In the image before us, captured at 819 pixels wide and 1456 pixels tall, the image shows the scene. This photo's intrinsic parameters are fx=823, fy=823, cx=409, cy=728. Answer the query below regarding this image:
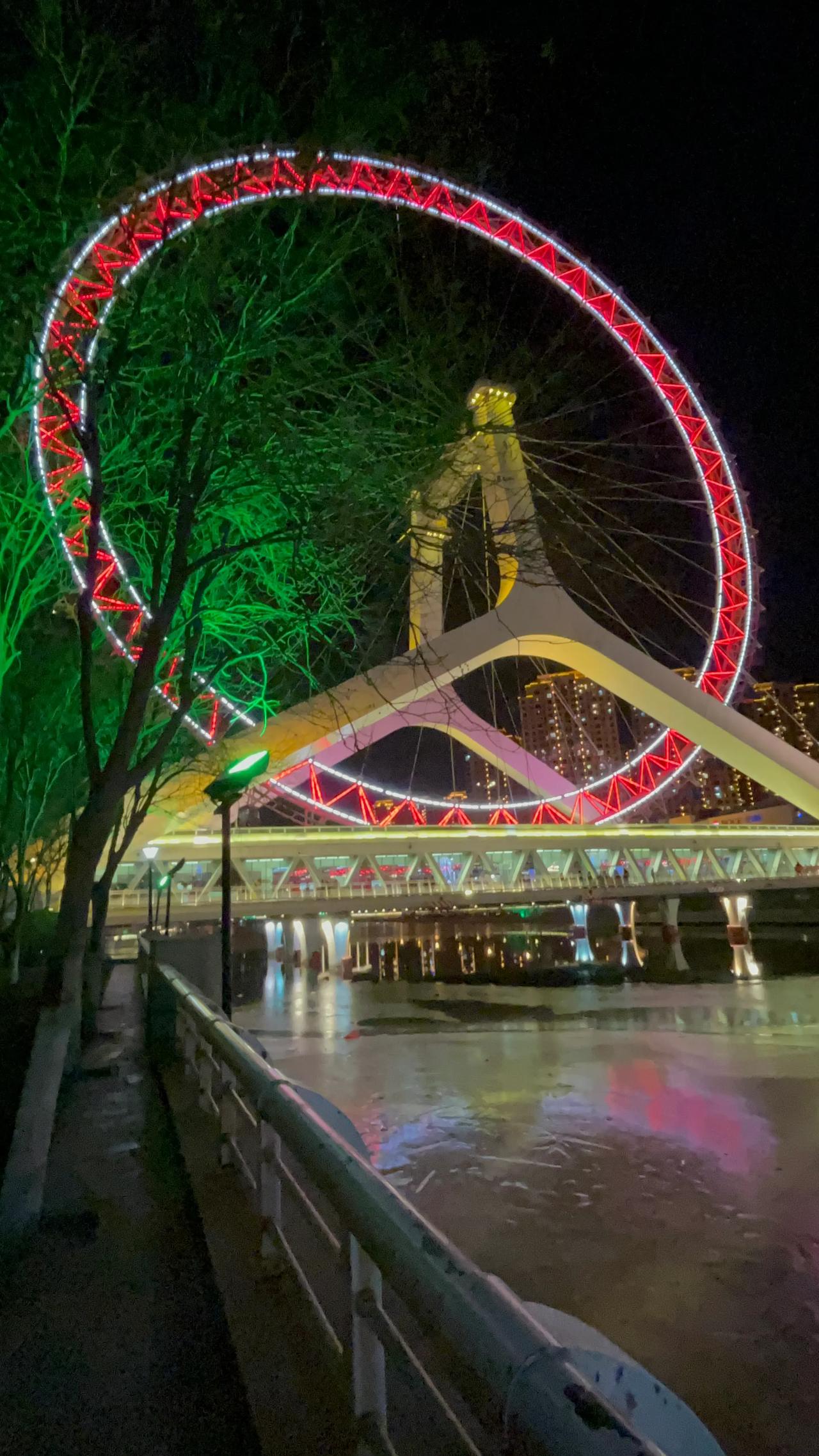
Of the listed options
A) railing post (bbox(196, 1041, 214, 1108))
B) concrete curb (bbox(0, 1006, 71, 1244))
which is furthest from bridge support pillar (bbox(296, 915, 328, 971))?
concrete curb (bbox(0, 1006, 71, 1244))

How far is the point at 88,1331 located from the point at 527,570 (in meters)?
4.38

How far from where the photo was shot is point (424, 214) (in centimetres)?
1691

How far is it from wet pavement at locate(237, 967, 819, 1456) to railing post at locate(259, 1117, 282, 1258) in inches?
86.2

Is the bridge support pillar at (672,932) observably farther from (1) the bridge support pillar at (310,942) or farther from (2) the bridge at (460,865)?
(1) the bridge support pillar at (310,942)

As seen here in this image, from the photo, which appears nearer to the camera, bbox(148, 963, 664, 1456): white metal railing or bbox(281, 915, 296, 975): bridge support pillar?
bbox(148, 963, 664, 1456): white metal railing

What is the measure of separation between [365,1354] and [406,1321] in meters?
1.89

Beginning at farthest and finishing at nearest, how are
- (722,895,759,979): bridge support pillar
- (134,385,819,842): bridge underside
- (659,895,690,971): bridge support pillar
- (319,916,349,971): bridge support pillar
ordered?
(722,895,759,979): bridge support pillar
(659,895,690,971): bridge support pillar
(319,916,349,971): bridge support pillar
(134,385,819,842): bridge underside

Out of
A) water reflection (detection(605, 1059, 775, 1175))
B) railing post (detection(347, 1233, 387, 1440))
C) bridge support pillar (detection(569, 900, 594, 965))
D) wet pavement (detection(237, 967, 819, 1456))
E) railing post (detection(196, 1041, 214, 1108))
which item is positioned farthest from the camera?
bridge support pillar (detection(569, 900, 594, 965))

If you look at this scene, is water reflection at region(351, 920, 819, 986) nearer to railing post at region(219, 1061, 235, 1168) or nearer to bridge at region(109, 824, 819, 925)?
bridge at region(109, 824, 819, 925)

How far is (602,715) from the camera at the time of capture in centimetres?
8625

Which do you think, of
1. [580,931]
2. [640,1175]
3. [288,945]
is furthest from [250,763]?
[580,931]

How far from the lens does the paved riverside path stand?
7.22 ft

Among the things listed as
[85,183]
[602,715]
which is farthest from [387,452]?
[602,715]

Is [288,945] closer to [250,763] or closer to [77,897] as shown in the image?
[250,763]
